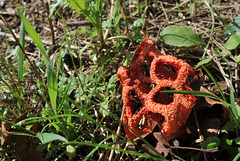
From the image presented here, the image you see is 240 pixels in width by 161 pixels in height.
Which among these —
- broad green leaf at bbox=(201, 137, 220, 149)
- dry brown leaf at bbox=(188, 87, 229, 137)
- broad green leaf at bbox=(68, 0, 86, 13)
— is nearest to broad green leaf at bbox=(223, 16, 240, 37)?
dry brown leaf at bbox=(188, 87, 229, 137)

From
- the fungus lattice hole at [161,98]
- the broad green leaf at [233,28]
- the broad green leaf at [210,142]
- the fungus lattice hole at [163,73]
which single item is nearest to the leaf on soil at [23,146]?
the fungus lattice hole at [161,98]

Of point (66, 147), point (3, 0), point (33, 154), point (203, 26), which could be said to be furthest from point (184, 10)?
point (3, 0)

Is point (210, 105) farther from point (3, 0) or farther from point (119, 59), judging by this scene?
point (3, 0)

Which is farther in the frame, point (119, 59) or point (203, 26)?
point (203, 26)

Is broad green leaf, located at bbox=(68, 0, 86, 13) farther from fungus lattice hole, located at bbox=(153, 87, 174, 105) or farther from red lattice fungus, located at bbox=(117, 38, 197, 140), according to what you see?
fungus lattice hole, located at bbox=(153, 87, 174, 105)

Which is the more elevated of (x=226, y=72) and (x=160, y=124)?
(x=226, y=72)

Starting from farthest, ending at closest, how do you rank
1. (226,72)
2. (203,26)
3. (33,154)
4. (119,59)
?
(203,26) < (119,59) < (226,72) < (33,154)
